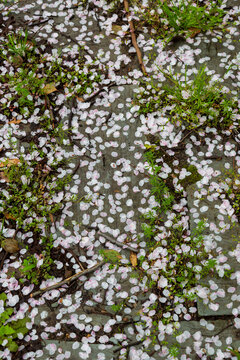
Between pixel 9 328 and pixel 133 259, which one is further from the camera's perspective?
pixel 133 259

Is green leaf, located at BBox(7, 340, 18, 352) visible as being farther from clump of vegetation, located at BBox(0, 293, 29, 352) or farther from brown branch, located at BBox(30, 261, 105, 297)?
brown branch, located at BBox(30, 261, 105, 297)

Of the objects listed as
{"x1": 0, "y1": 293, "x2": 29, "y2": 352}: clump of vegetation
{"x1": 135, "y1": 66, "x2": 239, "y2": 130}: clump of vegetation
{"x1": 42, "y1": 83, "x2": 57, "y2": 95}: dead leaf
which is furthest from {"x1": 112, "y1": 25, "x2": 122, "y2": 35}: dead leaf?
{"x1": 0, "y1": 293, "x2": 29, "y2": 352}: clump of vegetation

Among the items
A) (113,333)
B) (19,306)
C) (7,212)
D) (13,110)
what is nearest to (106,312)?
(113,333)

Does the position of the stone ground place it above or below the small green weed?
below

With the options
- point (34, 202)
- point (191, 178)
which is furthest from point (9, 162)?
point (191, 178)

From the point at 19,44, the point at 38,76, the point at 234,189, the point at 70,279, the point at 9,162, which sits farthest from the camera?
the point at 19,44

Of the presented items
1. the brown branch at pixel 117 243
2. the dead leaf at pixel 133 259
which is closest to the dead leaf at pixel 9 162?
the brown branch at pixel 117 243

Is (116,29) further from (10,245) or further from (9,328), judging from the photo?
(9,328)

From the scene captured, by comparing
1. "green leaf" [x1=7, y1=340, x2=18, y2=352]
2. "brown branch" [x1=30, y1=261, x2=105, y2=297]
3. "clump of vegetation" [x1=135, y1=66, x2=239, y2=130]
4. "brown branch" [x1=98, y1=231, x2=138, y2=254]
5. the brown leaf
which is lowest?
"green leaf" [x1=7, y1=340, x2=18, y2=352]
